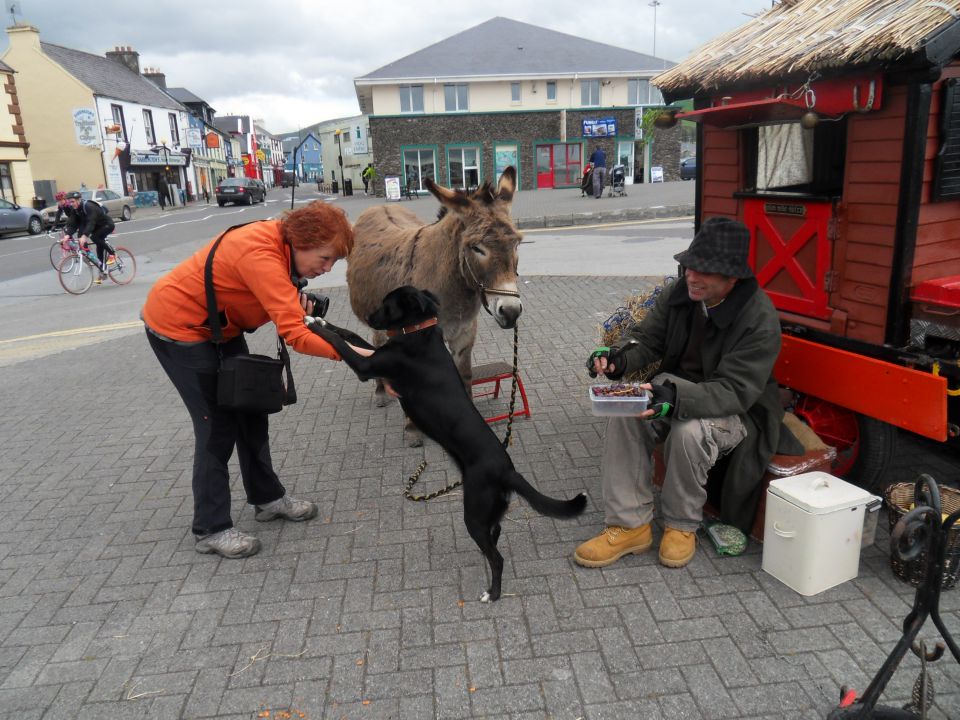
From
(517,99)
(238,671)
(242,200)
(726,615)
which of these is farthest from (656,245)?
(242,200)

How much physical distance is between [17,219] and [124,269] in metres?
17.0

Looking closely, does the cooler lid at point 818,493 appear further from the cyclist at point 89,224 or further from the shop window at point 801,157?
the cyclist at point 89,224

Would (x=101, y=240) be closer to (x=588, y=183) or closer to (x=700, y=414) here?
(x=700, y=414)

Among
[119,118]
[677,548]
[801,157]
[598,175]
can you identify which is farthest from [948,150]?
[119,118]

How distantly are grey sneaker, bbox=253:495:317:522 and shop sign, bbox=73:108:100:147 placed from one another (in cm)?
4428

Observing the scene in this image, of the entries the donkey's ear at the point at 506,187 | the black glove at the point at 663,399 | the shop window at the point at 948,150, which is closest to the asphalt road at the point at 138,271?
the donkey's ear at the point at 506,187

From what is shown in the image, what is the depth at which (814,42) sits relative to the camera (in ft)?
12.2

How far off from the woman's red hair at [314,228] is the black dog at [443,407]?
16.7 inches

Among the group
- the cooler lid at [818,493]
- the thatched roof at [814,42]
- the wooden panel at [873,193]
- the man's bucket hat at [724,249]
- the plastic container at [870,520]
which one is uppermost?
the thatched roof at [814,42]

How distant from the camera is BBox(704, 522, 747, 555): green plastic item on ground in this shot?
3.59 m

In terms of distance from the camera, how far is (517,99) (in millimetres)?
38719

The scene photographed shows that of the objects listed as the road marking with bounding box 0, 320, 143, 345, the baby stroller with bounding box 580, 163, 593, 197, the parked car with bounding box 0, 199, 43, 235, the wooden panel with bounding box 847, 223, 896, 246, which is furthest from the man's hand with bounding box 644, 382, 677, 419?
the parked car with bounding box 0, 199, 43, 235

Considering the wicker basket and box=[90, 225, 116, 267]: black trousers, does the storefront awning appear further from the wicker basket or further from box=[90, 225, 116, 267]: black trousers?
box=[90, 225, 116, 267]: black trousers

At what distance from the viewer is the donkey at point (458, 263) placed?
442cm
